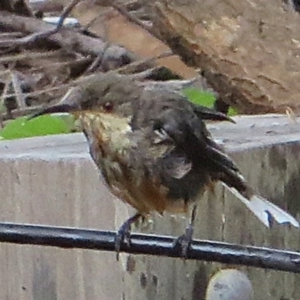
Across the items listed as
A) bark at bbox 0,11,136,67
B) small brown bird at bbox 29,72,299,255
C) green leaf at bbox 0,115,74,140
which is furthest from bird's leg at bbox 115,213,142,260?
bark at bbox 0,11,136,67

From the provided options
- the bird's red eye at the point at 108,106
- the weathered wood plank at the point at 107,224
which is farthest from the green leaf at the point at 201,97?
the bird's red eye at the point at 108,106

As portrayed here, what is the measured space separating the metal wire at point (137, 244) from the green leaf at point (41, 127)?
0.98 m

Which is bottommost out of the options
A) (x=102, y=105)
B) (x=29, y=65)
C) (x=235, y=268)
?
(x=29, y=65)

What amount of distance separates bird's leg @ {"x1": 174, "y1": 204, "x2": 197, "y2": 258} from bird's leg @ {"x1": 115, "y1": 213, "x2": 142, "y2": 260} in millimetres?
63

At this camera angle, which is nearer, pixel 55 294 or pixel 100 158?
pixel 100 158

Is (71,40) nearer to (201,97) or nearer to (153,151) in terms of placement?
(201,97)

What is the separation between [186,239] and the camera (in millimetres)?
1342

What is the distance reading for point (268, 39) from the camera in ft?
8.44

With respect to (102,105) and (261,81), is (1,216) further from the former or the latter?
(261,81)

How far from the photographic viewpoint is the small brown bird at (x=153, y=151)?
139cm

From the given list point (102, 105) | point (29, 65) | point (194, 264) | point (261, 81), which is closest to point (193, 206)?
point (194, 264)

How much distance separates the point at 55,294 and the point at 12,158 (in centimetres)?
23

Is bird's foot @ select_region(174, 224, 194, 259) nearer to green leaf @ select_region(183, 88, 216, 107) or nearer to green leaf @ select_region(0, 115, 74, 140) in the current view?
green leaf @ select_region(0, 115, 74, 140)

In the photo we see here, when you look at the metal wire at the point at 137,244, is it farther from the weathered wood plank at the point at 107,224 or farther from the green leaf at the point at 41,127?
the green leaf at the point at 41,127
